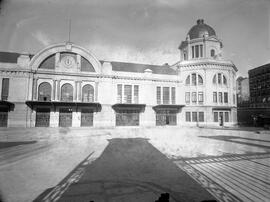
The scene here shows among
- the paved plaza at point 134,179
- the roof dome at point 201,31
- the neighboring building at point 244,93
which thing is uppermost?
the roof dome at point 201,31

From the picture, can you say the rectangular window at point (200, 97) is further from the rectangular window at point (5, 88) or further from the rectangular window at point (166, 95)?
the rectangular window at point (5, 88)

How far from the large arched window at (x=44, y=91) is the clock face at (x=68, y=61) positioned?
4317mm

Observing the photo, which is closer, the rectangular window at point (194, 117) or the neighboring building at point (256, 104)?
the neighboring building at point (256, 104)

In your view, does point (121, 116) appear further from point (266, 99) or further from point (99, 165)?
point (266, 99)

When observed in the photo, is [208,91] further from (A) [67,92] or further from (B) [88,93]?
(A) [67,92]

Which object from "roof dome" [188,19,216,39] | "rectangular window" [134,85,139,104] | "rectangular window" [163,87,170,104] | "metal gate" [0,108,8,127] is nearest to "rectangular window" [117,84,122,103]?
"rectangular window" [134,85,139,104]

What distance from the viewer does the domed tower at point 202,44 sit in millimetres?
32469

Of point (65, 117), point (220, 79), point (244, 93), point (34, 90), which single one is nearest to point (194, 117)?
point (220, 79)

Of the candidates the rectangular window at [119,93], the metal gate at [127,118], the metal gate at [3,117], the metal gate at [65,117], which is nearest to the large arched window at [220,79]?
the metal gate at [127,118]

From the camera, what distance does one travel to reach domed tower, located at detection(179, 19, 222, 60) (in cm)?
3247

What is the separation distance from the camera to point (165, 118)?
1131 inches

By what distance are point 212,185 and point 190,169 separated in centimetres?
134

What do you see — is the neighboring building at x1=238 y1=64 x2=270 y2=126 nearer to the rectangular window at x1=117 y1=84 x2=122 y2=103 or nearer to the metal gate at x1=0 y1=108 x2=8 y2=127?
the rectangular window at x1=117 y1=84 x2=122 y2=103

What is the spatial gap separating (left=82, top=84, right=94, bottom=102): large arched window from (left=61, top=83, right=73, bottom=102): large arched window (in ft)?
6.84
